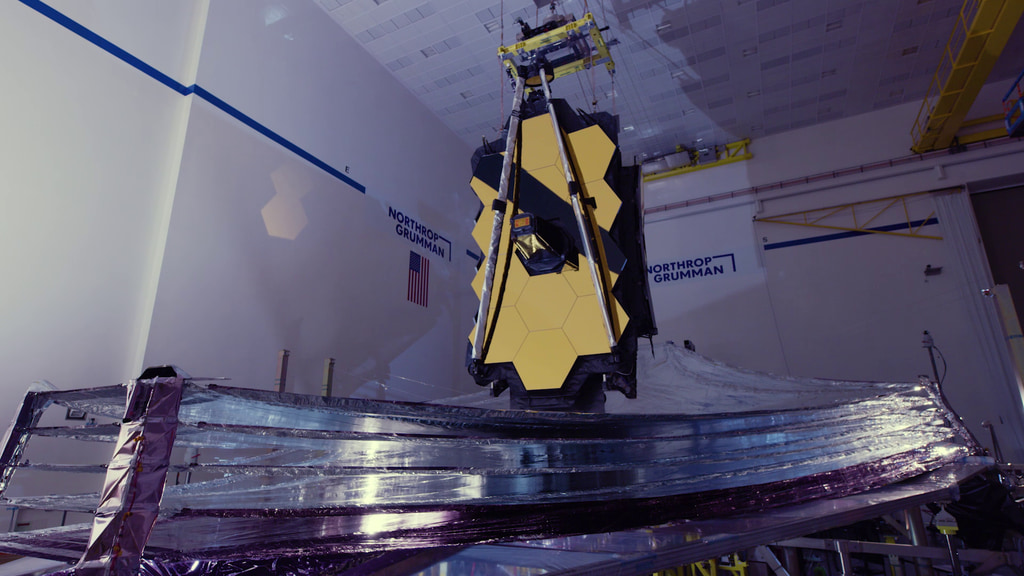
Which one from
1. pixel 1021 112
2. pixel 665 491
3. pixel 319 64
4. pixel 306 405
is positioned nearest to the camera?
pixel 306 405

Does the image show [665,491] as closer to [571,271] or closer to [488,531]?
[488,531]

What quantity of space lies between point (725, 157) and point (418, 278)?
4.83 metres

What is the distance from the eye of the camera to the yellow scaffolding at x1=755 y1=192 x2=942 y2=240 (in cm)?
648

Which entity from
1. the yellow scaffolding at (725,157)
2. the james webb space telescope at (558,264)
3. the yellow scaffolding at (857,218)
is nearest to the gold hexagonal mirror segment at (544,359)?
the james webb space telescope at (558,264)

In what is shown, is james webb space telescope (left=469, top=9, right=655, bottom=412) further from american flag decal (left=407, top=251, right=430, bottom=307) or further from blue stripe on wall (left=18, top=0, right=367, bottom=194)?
american flag decal (left=407, top=251, right=430, bottom=307)

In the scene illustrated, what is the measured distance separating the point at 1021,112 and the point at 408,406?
23.8ft

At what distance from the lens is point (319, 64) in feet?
16.1

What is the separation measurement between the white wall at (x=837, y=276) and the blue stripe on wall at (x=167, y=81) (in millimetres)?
5051

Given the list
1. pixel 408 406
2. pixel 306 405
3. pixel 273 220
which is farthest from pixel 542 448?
pixel 273 220

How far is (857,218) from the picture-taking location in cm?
677

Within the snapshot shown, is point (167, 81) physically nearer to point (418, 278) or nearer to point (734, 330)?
point (418, 278)

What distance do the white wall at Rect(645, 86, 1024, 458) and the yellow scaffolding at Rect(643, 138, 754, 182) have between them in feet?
0.35

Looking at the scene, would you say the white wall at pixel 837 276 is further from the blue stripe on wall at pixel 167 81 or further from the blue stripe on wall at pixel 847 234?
the blue stripe on wall at pixel 167 81

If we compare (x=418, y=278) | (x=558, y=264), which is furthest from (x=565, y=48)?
(x=418, y=278)
